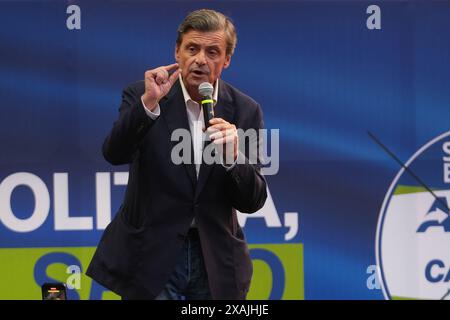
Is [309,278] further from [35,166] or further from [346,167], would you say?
[35,166]

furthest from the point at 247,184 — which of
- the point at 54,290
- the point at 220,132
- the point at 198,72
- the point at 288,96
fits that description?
the point at 288,96

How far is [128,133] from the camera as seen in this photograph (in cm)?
249

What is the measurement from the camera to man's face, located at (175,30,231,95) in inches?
103

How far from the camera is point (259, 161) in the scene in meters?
2.75

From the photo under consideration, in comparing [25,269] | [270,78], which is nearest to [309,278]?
[270,78]

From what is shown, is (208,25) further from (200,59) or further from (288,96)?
(288,96)

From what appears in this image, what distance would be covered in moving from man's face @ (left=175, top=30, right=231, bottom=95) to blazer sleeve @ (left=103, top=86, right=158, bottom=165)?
7.9 inches

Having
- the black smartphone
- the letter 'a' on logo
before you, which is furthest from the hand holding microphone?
the letter 'a' on logo

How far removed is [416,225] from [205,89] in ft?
6.65

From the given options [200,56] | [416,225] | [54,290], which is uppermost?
[200,56]

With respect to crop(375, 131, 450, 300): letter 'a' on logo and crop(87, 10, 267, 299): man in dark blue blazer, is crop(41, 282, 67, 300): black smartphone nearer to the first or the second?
crop(87, 10, 267, 299): man in dark blue blazer

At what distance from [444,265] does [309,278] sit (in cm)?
72

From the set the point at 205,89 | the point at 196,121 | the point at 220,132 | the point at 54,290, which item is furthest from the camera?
the point at 54,290

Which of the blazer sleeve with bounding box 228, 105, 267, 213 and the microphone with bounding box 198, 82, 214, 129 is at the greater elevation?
the microphone with bounding box 198, 82, 214, 129
